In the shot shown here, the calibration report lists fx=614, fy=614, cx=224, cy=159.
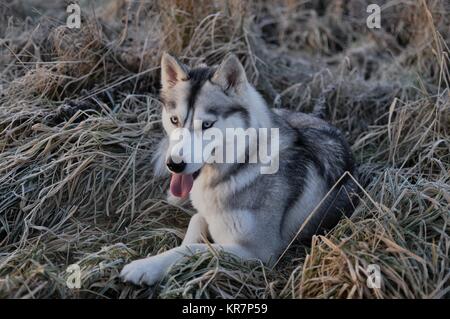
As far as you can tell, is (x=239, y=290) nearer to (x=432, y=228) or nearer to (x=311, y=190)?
(x=311, y=190)

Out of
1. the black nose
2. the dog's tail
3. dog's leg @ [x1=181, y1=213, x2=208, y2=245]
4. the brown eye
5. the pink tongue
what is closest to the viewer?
the black nose

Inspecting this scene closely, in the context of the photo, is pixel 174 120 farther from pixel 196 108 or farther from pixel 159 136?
pixel 159 136

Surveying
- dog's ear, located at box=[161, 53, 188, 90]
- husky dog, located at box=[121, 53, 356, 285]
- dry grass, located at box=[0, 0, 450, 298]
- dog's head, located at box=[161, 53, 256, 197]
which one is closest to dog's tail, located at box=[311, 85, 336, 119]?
dry grass, located at box=[0, 0, 450, 298]

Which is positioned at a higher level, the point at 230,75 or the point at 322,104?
the point at 230,75

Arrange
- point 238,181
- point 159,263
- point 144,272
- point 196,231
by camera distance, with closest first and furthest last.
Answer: point 144,272 < point 159,263 < point 238,181 < point 196,231

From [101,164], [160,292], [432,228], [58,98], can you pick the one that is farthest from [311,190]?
[58,98]

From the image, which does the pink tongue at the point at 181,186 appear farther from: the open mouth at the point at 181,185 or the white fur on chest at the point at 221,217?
the white fur on chest at the point at 221,217

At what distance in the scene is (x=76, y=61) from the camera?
219 inches

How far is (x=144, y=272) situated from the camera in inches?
145

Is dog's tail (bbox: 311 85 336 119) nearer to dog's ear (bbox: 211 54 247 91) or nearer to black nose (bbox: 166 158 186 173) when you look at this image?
dog's ear (bbox: 211 54 247 91)

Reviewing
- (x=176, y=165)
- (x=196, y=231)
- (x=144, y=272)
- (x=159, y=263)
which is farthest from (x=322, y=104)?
(x=144, y=272)

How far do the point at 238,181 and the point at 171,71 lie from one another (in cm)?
88

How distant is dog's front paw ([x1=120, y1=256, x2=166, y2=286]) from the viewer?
3.65m
